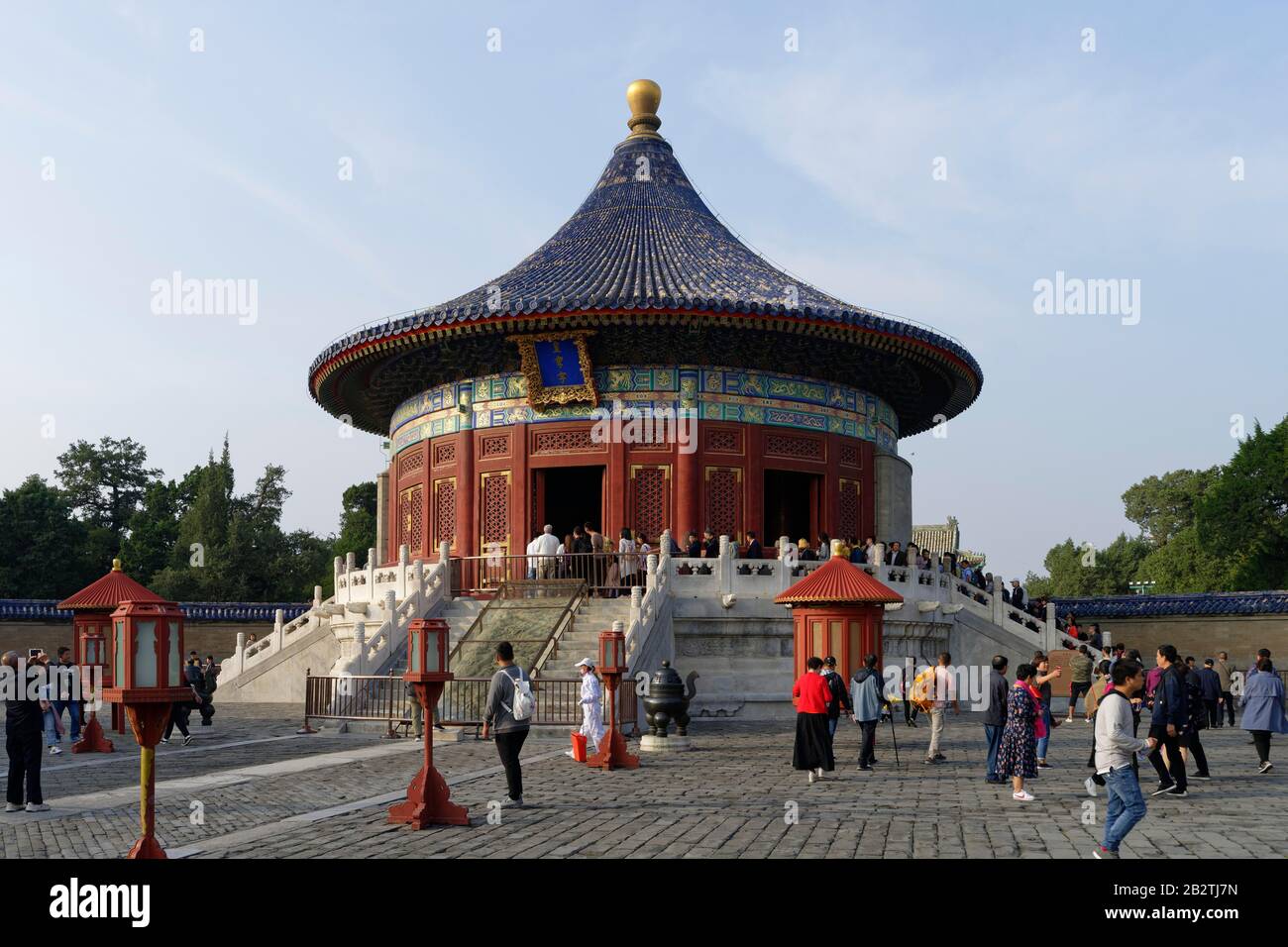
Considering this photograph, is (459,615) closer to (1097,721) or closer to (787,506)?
(787,506)

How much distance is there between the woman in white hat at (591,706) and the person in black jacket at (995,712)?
4.39 meters

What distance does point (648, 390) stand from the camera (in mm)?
28625

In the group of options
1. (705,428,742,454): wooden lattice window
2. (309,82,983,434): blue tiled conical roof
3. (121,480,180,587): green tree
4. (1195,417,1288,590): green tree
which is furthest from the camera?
(121,480,180,587): green tree

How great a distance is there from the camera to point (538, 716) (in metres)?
18.3

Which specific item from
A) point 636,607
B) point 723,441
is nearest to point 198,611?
point 723,441

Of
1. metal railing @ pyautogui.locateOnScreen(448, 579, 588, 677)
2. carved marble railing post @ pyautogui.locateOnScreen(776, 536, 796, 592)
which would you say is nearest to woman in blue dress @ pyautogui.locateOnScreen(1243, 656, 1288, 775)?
metal railing @ pyautogui.locateOnScreen(448, 579, 588, 677)

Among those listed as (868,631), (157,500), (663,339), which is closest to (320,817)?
(868,631)

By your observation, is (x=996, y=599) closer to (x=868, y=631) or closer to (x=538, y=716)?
(x=868, y=631)

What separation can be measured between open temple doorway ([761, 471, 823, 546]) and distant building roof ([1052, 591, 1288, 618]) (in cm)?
900

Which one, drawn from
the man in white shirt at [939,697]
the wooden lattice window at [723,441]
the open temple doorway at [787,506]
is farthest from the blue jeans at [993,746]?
the open temple doorway at [787,506]

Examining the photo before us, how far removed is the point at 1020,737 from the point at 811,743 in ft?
6.92

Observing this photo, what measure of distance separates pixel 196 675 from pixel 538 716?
6.05 metres

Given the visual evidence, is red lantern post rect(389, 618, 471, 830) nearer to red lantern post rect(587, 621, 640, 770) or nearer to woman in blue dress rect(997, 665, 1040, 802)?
red lantern post rect(587, 621, 640, 770)

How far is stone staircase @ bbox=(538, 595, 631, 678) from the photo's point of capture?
820 inches
